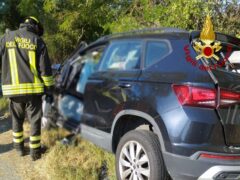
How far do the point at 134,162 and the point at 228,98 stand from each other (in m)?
1.18

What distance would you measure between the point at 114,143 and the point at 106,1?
6.63 m

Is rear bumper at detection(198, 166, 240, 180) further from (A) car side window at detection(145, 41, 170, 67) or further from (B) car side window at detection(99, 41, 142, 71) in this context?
(B) car side window at detection(99, 41, 142, 71)

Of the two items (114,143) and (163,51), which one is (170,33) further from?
(114,143)

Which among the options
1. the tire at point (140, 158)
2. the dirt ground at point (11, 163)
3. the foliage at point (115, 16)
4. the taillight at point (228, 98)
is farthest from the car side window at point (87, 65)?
the taillight at point (228, 98)

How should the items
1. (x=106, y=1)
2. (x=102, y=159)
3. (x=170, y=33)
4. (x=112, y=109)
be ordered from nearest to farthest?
Result: (x=170, y=33) → (x=112, y=109) → (x=102, y=159) → (x=106, y=1)

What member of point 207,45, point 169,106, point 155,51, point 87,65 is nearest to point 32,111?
point 87,65

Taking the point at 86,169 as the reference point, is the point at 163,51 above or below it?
above

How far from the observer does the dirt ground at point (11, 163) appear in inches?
198

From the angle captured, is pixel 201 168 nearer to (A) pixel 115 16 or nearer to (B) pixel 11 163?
(B) pixel 11 163

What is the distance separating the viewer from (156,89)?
3904 mm

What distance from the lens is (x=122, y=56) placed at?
16.3ft

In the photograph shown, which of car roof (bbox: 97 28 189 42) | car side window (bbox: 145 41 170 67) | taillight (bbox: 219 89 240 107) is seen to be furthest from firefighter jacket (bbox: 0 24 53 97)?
taillight (bbox: 219 89 240 107)

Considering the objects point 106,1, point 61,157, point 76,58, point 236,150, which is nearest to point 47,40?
point 106,1

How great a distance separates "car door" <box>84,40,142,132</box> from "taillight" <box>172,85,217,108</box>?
0.73 meters
